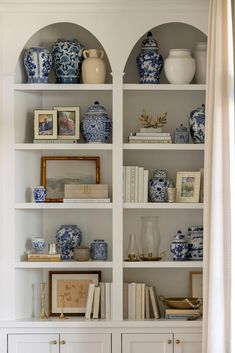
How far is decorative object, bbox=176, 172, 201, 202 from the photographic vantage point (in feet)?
16.4

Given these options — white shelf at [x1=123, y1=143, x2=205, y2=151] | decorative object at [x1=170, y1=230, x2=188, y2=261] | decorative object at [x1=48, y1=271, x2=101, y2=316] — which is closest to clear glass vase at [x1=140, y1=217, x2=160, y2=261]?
decorative object at [x1=170, y1=230, x2=188, y2=261]

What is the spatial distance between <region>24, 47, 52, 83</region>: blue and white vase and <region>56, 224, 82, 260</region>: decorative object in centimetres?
95

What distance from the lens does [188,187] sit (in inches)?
198

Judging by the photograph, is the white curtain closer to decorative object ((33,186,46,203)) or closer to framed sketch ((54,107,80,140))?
framed sketch ((54,107,80,140))

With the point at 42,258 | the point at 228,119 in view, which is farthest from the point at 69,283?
the point at 228,119

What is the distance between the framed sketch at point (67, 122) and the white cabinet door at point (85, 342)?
1.23m

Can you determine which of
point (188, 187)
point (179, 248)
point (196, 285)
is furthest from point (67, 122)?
point (196, 285)

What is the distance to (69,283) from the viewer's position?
16.9 ft

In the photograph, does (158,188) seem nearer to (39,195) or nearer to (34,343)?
(39,195)

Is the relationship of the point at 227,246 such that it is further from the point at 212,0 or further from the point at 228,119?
the point at 212,0

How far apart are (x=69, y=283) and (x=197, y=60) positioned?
1624mm

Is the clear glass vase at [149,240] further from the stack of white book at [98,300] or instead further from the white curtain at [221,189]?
the white curtain at [221,189]

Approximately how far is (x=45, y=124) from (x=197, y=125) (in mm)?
944

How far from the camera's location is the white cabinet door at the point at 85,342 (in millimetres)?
4859
